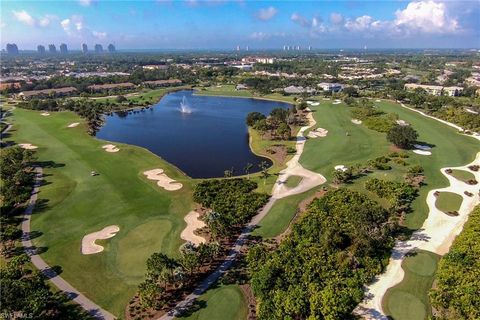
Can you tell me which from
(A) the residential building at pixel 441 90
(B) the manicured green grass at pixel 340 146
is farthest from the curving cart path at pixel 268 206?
(A) the residential building at pixel 441 90

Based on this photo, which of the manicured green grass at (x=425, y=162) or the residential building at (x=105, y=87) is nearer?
the manicured green grass at (x=425, y=162)

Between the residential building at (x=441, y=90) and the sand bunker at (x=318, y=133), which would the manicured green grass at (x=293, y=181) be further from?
the residential building at (x=441, y=90)

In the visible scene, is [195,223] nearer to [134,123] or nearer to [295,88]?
[134,123]

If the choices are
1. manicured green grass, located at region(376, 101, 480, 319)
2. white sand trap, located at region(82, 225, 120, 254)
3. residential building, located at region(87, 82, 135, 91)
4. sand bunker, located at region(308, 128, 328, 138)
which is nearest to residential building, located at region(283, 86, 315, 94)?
manicured green grass, located at region(376, 101, 480, 319)

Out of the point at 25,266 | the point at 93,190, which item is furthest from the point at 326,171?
the point at 25,266

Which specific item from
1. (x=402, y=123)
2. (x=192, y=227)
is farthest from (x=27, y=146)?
(x=402, y=123)

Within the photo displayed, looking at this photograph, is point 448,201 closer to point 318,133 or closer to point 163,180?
point 318,133
